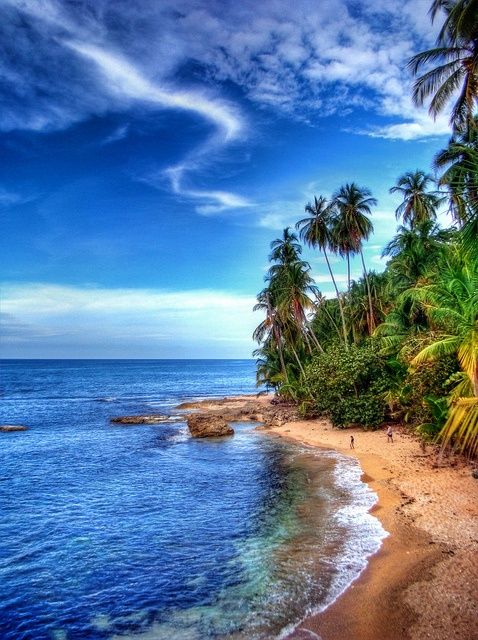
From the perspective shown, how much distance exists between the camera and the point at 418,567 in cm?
1006

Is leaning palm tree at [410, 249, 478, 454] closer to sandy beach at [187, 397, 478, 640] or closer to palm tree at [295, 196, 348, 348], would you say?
sandy beach at [187, 397, 478, 640]

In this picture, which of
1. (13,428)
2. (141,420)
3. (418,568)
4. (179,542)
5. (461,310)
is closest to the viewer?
(418,568)

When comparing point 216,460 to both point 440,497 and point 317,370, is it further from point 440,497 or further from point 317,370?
point 440,497

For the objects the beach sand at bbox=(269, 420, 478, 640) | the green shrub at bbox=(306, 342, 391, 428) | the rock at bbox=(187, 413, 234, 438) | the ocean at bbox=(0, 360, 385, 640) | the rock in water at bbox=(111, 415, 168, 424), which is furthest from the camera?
the rock in water at bbox=(111, 415, 168, 424)

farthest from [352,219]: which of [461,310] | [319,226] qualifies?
[461,310]

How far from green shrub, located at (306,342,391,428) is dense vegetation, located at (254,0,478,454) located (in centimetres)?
7

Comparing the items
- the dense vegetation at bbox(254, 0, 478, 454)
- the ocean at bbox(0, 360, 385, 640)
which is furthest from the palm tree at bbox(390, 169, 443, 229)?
the ocean at bbox(0, 360, 385, 640)

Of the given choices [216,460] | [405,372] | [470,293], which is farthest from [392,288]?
[470,293]

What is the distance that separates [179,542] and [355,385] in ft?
57.9

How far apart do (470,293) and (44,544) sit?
48.1ft

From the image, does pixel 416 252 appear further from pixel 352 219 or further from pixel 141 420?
pixel 141 420

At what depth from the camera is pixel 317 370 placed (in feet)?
96.7

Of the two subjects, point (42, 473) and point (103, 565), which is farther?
point (42, 473)

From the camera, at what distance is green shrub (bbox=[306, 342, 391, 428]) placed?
88.1 ft
